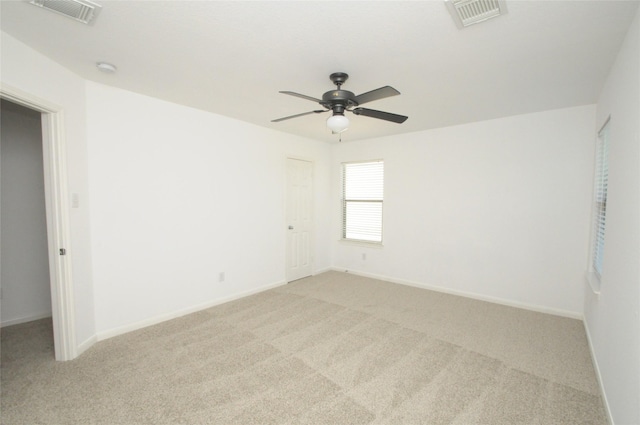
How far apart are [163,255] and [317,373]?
217 centimetres

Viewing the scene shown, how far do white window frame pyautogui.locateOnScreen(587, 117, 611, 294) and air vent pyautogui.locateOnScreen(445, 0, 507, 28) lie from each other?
183 cm

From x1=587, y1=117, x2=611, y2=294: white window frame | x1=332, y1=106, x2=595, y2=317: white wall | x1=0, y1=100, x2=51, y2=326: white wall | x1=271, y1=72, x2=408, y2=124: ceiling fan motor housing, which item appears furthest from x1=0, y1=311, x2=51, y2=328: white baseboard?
→ x1=587, y1=117, x2=611, y2=294: white window frame

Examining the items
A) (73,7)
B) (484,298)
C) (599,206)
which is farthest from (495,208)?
(73,7)

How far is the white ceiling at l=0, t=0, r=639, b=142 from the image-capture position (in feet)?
5.31

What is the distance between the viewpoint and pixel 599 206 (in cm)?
281

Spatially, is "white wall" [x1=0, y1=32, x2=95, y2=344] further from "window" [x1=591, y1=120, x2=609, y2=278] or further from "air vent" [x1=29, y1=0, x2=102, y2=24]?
"window" [x1=591, y1=120, x2=609, y2=278]

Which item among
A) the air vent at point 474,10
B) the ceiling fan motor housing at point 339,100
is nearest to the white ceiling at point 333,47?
the air vent at point 474,10

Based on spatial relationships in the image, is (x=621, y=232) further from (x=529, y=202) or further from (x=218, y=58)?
(x=218, y=58)

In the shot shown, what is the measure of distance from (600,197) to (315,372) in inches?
129

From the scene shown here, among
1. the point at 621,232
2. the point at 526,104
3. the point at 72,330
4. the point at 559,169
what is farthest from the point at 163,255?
the point at 559,169

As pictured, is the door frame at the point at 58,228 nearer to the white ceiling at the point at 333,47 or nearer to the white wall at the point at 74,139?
the white wall at the point at 74,139

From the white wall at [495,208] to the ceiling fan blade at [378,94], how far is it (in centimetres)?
255

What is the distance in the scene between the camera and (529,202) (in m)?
3.56

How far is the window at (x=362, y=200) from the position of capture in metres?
5.04
